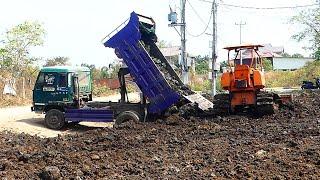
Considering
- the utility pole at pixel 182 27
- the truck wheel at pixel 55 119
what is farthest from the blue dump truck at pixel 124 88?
the utility pole at pixel 182 27

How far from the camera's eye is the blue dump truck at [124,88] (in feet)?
47.0

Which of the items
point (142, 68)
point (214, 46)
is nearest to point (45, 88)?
point (142, 68)

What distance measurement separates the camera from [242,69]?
47.3 ft

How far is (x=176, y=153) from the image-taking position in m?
8.37

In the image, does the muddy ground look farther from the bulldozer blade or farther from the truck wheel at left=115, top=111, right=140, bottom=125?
the bulldozer blade

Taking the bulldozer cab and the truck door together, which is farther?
the truck door

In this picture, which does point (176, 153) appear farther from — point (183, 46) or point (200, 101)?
point (183, 46)

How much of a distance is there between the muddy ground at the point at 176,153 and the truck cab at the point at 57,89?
3.38 metres

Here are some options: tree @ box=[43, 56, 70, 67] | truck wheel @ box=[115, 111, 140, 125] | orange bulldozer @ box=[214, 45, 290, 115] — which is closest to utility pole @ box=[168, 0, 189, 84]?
orange bulldozer @ box=[214, 45, 290, 115]

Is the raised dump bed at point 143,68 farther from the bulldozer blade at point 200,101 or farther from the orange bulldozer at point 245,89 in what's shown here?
the orange bulldozer at point 245,89

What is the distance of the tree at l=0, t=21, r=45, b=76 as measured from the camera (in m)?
32.7

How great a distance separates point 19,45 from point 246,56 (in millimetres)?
23073

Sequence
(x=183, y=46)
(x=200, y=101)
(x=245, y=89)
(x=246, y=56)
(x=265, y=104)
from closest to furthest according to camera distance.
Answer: (x=265, y=104)
(x=245, y=89)
(x=246, y=56)
(x=200, y=101)
(x=183, y=46)

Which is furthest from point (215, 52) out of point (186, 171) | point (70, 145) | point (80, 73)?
point (186, 171)
